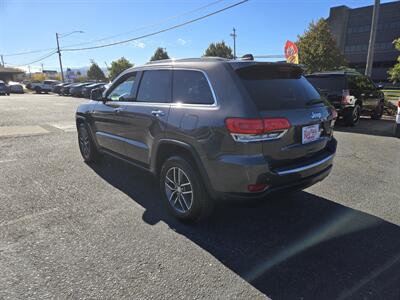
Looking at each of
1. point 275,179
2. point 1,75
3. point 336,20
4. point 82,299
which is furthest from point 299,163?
point 1,75

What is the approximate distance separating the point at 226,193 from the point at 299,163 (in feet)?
2.75

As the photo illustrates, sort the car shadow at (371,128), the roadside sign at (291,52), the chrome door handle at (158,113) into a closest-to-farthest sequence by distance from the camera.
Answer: the chrome door handle at (158,113), the car shadow at (371,128), the roadside sign at (291,52)

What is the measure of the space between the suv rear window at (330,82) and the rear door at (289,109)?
674 cm

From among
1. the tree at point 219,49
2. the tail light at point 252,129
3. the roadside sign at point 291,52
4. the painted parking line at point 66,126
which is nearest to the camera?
the tail light at point 252,129

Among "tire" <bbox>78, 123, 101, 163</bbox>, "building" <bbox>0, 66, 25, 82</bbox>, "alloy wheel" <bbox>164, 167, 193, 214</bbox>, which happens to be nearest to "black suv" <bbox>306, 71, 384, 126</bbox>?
"tire" <bbox>78, 123, 101, 163</bbox>

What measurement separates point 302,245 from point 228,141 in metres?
1.33

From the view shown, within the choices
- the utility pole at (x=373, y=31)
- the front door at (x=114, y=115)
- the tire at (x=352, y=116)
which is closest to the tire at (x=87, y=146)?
the front door at (x=114, y=115)

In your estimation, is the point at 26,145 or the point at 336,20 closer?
the point at 26,145

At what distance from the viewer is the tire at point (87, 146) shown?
5793mm

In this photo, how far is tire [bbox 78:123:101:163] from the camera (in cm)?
579

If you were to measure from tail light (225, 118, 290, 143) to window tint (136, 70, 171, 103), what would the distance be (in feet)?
3.79

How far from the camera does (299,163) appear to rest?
10.4 ft

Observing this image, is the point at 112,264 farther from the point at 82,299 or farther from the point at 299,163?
the point at 299,163

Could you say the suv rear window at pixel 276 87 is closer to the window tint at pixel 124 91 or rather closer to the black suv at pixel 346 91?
the window tint at pixel 124 91
